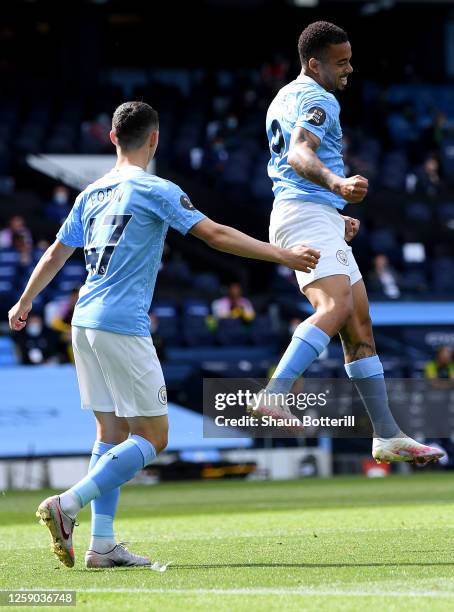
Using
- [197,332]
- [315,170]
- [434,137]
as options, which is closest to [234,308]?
[197,332]

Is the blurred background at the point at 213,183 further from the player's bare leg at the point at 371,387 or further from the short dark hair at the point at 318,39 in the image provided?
the short dark hair at the point at 318,39

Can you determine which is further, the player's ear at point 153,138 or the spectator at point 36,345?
the spectator at point 36,345

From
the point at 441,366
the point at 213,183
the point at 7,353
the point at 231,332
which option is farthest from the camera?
the point at 213,183

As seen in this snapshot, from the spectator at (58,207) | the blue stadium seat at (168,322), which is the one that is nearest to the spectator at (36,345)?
the blue stadium seat at (168,322)

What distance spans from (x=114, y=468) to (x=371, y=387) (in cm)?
178

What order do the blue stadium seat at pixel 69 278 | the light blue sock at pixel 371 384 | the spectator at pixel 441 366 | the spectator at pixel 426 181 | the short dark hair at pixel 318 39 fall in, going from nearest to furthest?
the short dark hair at pixel 318 39
the light blue sock at pixel 371 384
the spectator at pixel 441 366
the blue stadium seat at pixel 69 278
the spectator at pixel 426 181

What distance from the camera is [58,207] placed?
23953mm

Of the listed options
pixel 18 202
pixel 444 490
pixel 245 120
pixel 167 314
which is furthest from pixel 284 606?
pixel 245 120

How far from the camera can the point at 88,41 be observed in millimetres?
32938

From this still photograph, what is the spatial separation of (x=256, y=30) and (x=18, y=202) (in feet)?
47.8

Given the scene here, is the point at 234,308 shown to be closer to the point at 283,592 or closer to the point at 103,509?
the point at 103,509

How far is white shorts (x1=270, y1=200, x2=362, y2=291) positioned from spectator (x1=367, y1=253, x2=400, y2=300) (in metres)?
15.7

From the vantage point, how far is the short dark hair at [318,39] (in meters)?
7.62

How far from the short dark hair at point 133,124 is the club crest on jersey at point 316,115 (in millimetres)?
884
